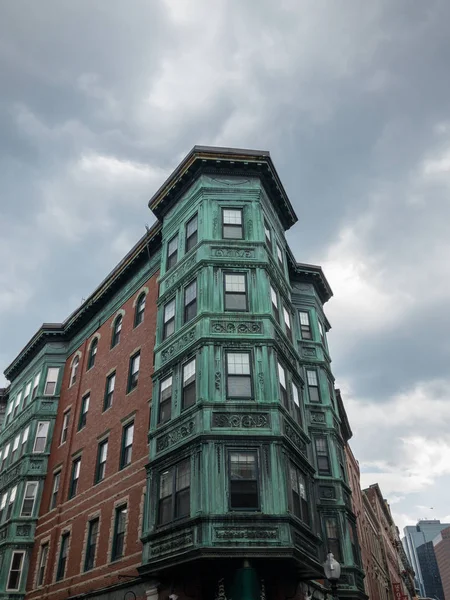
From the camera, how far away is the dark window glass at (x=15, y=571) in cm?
2805

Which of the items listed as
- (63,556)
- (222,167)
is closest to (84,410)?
(63,556)

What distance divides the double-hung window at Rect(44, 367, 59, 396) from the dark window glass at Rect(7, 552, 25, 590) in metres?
9.07

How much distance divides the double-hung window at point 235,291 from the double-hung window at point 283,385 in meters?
2.65

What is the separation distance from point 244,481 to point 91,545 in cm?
1067

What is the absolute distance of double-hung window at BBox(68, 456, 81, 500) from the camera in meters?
27.8

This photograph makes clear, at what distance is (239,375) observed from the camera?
19562mm

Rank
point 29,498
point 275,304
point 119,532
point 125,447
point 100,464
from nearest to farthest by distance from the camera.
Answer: point 119,532
point 275,304
point 125,447
point 100,464
point 29,498

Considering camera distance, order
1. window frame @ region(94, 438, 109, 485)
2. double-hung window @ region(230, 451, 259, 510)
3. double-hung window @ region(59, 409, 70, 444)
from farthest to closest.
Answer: double-hung window @ region(59, 409, 70, 444), window frame @ region(94, 438, 109, 485), double-hung window @ region(230, 451, 259, 510)

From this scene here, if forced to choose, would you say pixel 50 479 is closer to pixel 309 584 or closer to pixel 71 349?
pixel 71 349

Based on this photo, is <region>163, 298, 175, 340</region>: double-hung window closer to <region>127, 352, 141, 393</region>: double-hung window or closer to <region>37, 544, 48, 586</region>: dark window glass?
<region>127, 352, 141, 393</region>: double-hung window

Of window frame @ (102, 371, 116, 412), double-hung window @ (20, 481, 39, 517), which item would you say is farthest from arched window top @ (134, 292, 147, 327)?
double-hung window @ (20, 481, 39, 517)

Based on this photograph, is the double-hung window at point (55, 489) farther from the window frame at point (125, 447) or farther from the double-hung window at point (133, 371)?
the double-hung window at point (133, 371)

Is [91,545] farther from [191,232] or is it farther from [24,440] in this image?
[191,232]

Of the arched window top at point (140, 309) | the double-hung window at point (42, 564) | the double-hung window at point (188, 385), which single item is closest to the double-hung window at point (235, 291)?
the double-hung window at point (188, 385)
